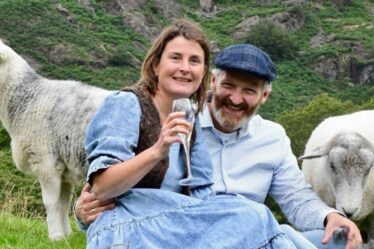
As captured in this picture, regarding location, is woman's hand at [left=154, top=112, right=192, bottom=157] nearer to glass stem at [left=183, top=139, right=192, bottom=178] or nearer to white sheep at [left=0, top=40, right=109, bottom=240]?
glass stem at [left=183, top=139, right=192, bottom=178]

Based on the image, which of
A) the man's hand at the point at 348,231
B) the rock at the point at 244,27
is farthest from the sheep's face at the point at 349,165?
the rock at the point at 244,27

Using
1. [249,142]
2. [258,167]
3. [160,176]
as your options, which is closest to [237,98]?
[249,142]

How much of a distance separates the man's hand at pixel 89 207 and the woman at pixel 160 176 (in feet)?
0.14

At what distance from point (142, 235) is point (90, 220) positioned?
394mm

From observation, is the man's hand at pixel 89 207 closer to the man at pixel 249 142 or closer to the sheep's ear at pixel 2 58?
the man at pixel 249 142

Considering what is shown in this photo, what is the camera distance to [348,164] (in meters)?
6.15

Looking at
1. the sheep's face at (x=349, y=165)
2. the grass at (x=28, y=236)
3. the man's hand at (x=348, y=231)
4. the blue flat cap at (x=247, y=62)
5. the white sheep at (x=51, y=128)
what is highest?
the blue flat cap at (x=247, y=62)

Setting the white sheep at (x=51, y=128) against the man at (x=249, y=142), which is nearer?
the man at (x=249, y=142)

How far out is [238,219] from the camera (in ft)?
10.5

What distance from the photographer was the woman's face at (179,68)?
3494 millimetres

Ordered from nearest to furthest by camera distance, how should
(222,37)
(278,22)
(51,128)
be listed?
1. (51,128)
2. (222,37)
3. (278,22)

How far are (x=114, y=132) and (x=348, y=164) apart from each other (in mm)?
3355

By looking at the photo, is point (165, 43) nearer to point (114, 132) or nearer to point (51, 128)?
point (114, 132)

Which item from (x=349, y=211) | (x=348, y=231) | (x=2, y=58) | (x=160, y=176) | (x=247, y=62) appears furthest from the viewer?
(x=2, y=58)
